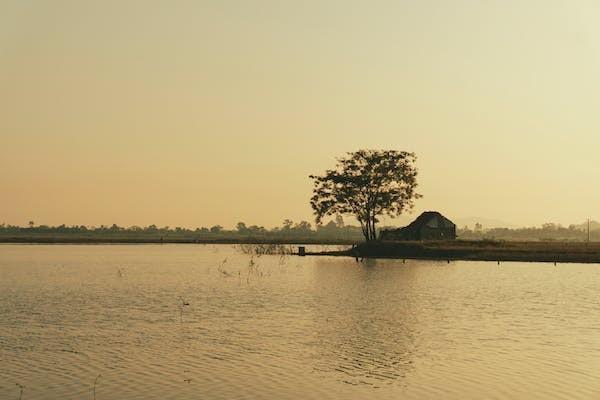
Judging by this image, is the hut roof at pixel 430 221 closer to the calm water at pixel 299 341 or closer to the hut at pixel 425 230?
the hut at pixel 425 230

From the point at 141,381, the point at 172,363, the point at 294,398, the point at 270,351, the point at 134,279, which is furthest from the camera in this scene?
the point at 134,279

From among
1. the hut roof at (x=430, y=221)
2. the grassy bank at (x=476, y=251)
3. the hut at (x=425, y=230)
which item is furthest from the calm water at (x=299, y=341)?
the hut roof at (x=430, y=221)

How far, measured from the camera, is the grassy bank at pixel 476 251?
102 meters

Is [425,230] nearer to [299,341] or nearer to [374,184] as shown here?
[374,184]

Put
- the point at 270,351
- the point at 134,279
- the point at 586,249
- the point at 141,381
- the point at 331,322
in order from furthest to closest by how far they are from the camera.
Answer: the point at 586,249, the point at 134,279, the point at 331,322, the point at 270,351, the point at 141,381

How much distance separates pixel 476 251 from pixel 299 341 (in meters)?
80.8

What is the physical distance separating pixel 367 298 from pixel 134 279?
2870cm

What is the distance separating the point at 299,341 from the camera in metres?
31.8

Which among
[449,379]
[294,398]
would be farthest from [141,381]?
[449,379]

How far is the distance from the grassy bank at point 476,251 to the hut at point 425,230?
782 cm

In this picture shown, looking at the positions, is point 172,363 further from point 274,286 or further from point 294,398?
point 274,286

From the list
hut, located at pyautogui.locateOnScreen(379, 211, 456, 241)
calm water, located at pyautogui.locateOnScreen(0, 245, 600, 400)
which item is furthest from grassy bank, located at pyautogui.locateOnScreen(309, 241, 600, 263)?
calm water, located at pyautogui.locateOnScreen(0, 245, 600, 400)

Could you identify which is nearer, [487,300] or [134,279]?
[487,300]

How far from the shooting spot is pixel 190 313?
42.5 meters
